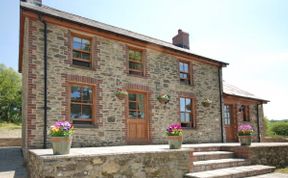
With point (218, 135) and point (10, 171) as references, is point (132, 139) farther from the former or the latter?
point (218, 135)

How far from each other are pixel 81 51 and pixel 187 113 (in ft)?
22.0

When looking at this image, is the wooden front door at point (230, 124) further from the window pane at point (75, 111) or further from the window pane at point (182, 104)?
the window pane at point (75, 111)

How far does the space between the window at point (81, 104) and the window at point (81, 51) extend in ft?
3.45

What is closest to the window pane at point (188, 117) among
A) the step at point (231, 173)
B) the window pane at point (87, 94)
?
the step at point (231, 173)

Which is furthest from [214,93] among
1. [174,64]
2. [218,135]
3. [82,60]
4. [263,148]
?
[82,60]

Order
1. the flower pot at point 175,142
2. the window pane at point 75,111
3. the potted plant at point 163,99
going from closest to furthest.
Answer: the flower pot at point 175,142 → the window pane at point 75,111 → the potted plant at point 163,99

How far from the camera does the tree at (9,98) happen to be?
126ft

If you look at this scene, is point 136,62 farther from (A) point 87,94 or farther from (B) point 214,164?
(B) point 214,164

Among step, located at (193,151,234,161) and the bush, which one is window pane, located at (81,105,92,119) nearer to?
step, located at (193,151,234,161)

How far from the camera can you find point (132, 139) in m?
11.2

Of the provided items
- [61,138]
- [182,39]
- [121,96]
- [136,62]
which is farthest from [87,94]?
[182,39]

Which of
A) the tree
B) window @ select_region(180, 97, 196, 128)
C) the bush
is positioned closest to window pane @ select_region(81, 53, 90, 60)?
window @ select_region(180, 97, 196, 128)

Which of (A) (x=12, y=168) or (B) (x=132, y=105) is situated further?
(B) (x=132, y=105)

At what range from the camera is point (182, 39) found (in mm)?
16609
